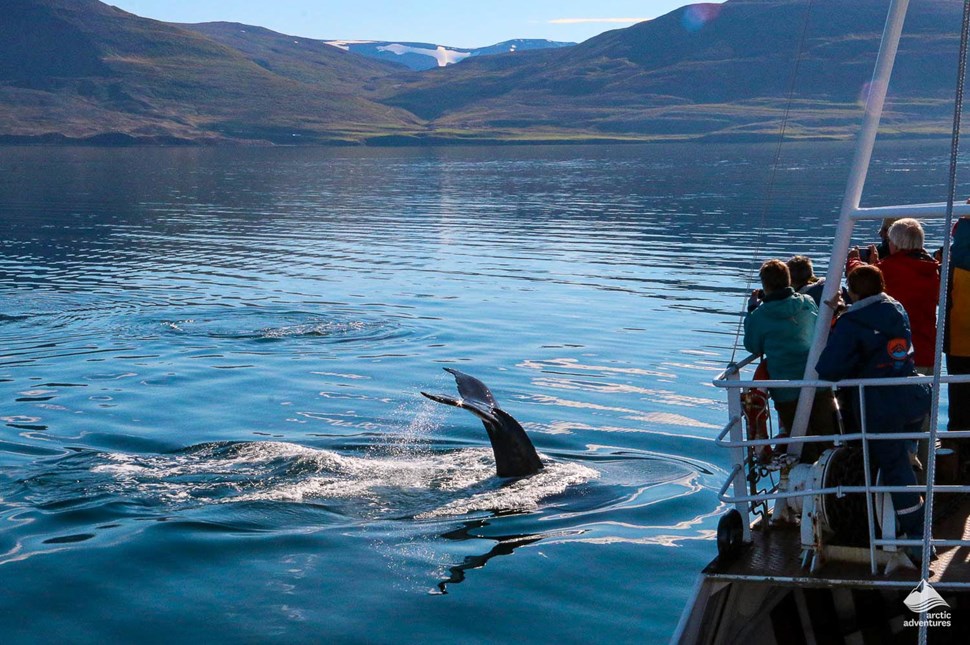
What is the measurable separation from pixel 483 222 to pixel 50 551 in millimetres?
39214

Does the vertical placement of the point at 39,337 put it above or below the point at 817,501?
below

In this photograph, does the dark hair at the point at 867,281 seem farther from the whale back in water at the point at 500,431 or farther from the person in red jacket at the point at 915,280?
the whale back in water at the point at 500,431

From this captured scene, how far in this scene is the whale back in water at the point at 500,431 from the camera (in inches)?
471

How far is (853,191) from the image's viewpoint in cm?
803

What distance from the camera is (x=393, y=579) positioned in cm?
995

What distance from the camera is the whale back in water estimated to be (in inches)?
471

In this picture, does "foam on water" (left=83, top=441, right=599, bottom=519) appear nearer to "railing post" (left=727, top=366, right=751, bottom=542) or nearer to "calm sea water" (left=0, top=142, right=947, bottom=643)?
"calm sea water" (left=0, top=142, right=947, bottom=643)

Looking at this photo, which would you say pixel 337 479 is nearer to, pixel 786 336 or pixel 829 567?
pixel 786 336

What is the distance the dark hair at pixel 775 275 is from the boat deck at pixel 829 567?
1956 millimetres

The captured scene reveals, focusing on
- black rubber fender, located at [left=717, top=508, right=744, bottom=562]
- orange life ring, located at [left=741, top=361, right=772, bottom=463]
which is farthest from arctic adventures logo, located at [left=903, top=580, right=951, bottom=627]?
orange life ring, located at [left=741, top=361, right=772, bottom=463]

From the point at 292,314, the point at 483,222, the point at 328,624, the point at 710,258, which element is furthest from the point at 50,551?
the point at 483,222

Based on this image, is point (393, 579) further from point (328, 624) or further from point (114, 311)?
point (114, 311)

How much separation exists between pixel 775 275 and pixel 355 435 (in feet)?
24.0

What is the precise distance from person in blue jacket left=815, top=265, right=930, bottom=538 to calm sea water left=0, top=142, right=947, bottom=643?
2.32m
